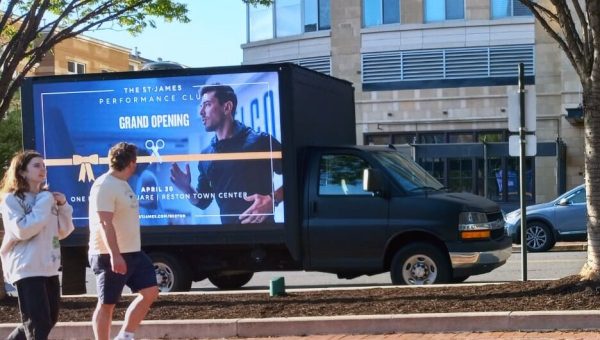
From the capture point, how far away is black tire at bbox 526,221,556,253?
19.1 metres

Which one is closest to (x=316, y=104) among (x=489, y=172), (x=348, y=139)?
(x=348, y=139)

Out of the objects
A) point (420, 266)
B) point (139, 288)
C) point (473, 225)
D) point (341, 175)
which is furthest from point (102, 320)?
point (473, 225)

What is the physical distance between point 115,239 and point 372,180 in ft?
14.8

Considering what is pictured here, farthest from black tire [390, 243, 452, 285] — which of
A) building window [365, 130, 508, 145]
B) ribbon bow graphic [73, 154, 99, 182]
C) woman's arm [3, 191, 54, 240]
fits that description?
building window [365, 130, 508, 145]

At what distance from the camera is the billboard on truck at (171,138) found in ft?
35.7

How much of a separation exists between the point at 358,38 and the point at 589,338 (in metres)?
28.8

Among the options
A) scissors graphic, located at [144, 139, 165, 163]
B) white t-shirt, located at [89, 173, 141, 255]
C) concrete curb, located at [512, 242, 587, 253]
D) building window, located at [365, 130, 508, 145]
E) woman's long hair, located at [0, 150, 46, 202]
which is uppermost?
building window, located at [365, 130, 508, 145]

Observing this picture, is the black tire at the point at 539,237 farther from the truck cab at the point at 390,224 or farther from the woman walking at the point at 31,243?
the woman walking at the point at 31,243

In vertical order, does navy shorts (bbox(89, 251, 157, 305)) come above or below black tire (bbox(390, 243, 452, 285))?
above

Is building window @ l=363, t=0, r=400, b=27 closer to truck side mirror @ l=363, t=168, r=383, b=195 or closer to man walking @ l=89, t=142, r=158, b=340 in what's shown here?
truck side mirror @ l=363, t=168, r=383, b=195

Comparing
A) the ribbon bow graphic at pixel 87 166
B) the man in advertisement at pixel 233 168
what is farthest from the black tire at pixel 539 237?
the ribbon bow graphic at pixel 87 166

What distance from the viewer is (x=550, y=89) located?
3369cm

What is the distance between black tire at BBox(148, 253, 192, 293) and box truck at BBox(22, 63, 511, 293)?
2 cm

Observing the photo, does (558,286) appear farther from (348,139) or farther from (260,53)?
(260,53)
